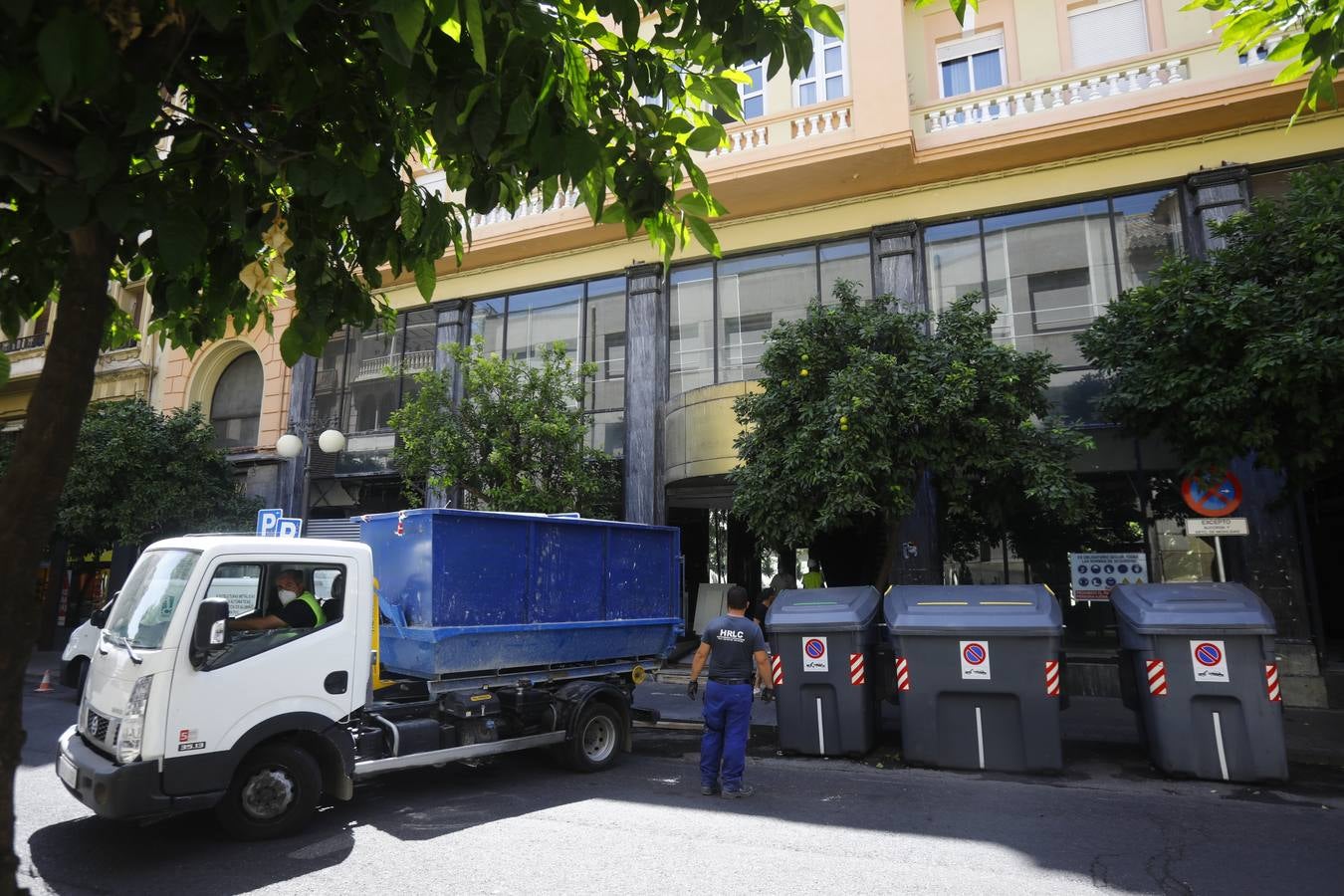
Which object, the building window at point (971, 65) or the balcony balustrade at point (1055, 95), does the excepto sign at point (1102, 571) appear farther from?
the building window at point (971, 65)

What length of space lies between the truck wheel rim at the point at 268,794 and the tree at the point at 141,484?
12.4 meters

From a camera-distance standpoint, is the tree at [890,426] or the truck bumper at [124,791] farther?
the tree at [890,426]

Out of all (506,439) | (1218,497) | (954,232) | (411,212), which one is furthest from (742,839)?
(954,232)

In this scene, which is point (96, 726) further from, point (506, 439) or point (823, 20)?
point (506, 439)

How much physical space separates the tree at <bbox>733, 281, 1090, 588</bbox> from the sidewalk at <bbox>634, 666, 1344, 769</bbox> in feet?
8.23

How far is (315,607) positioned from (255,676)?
2.18 ft

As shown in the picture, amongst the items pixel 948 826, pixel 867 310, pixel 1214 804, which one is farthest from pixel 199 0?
pixel 867 310

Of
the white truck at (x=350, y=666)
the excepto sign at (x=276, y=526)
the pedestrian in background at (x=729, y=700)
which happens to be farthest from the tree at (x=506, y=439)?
the pedestrian in background at (x=729, y=700)

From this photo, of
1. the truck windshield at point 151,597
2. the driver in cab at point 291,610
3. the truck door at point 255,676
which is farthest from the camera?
the driver in cab at point 291,610

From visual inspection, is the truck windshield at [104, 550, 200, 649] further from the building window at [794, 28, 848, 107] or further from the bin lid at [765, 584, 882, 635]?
the building window at [794, 28, 848, 107]

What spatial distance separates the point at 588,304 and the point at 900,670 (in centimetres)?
1090

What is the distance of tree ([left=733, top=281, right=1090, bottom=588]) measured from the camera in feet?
31.7

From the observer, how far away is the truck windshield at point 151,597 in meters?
5.44

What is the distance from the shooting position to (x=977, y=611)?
785 centimetres
